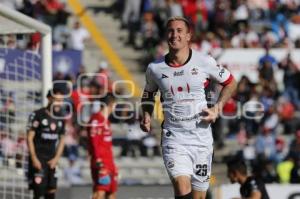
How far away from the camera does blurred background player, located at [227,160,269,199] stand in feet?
38.2

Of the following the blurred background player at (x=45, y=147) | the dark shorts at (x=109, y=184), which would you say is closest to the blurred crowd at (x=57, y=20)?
the dark shorts at (x=109, y=184)

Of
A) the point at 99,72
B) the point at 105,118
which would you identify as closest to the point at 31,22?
the point at 105,118

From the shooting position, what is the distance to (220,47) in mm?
21891

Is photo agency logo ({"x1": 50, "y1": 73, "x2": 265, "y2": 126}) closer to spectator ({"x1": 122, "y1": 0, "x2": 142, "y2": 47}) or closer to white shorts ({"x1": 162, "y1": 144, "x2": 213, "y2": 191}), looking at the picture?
spectator ({"x1": 122, "y1": 0, "x2": 142, "y2": 47})

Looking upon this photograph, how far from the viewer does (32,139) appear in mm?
14672

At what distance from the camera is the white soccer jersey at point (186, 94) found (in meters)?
9.66

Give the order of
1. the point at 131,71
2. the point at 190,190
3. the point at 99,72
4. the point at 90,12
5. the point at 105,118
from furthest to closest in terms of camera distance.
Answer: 1. the point at 90,12
2. the point at 131,71
3. the point at 99,72
4. the point at 105,118
5. the point at 190,190

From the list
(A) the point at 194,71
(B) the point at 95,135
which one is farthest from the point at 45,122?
(A) the point at 194,71

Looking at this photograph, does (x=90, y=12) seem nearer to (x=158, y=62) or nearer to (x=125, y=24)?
(x=125, y=24)

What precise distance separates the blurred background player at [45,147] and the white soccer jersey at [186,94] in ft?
16.5

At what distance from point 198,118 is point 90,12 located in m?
14.8

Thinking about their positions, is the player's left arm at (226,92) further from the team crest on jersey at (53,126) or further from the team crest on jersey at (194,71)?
the team crest on jersey at (53,126)

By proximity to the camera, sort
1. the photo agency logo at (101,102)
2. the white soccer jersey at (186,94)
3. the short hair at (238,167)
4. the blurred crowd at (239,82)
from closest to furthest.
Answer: the white soccer jersey at (186,94), the short hair at (238,167), the photo agency logo at (101,102), the blurred crowd at (239,82)

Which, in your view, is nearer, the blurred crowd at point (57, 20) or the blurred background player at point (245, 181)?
the blurred background player at point (245, 181)
